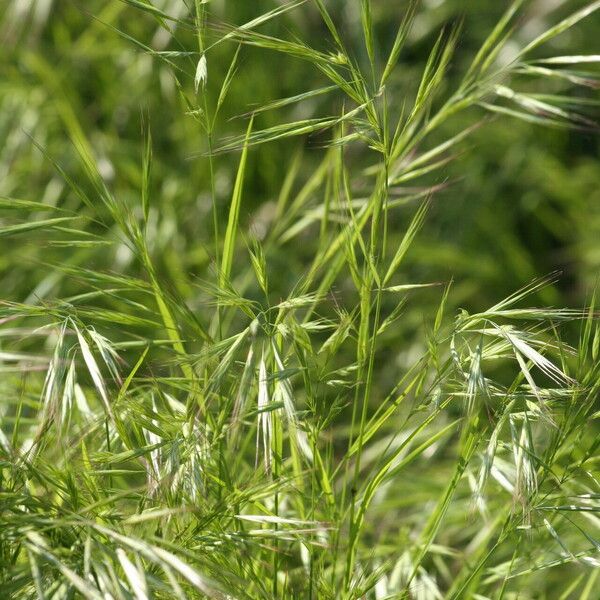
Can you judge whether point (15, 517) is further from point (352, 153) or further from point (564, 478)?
point (352, 153)

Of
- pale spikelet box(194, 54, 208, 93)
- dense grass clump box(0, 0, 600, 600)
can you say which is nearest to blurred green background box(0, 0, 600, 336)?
dense grass clump box(0, 0, 600, 600)

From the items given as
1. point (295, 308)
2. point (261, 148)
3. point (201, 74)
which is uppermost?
point (201, 74)

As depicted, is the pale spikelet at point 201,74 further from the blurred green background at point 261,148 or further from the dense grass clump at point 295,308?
the blurred green background at point 261,148

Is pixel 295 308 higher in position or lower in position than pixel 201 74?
lower

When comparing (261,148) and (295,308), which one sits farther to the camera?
(261,148)

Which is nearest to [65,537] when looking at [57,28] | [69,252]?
[69,252]

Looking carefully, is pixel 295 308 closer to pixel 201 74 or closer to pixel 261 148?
pixel 201 74

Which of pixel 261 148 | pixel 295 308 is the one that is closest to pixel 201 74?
pixel 295 308

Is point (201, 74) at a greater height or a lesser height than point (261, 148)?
greater

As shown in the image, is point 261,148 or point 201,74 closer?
point 201,74
